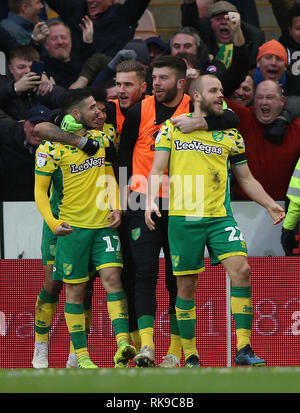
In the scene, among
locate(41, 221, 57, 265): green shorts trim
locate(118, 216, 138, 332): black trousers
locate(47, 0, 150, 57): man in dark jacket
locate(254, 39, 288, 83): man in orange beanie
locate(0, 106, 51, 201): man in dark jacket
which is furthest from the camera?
locate(47, 0, 150, 57): man in dark jacket

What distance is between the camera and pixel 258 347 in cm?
961

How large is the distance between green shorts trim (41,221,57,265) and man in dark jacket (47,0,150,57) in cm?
301

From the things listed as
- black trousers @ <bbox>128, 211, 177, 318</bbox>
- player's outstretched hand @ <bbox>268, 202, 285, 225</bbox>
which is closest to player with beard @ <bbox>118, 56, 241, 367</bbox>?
black trousers @ <bbox>128, 211, 177, 318</bbox>

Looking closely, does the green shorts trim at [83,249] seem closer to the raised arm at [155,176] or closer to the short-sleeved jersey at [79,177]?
the short-sleeved jersey at [79,177]

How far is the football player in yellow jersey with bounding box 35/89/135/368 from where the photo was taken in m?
8.31

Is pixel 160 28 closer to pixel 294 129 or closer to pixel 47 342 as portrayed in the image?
pixel 294 129

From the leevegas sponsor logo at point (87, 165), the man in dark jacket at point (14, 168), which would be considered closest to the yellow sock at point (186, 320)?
the leevegas sponsor logo at point (87, 165)

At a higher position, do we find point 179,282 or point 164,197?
point 164,197

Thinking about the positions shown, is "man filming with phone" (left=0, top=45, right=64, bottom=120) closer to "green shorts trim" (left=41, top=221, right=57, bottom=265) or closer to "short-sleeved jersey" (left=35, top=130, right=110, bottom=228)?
"green shorts trim" (left=41, top=221, right=57, bottom=265)

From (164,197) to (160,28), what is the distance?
17.5ft

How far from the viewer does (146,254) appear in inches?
322

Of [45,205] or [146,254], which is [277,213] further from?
[45,205]

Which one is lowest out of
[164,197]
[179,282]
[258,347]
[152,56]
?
[258,347]
